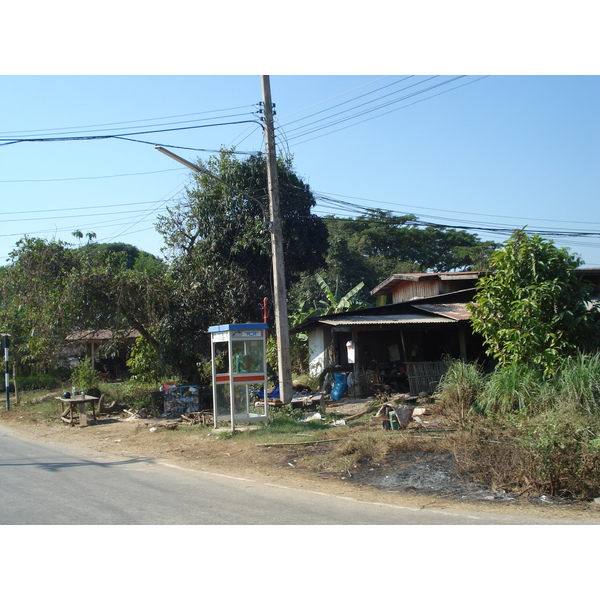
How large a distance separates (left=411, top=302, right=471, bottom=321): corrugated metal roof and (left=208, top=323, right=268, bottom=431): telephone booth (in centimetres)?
694

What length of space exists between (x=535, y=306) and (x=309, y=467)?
598cm

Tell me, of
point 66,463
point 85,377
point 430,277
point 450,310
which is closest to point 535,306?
point 450,310

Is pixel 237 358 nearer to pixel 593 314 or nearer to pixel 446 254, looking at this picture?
pixel 593 314

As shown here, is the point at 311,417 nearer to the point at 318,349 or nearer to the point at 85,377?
the point at 318,349

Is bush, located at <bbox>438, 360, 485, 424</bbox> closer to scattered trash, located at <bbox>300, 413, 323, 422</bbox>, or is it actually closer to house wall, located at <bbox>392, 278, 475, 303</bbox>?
scattered trash, located at <bbox>300, 413, 323, 422</bbox>

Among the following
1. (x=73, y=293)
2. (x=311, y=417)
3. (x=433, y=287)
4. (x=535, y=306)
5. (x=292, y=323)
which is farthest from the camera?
(x=292, y=323)

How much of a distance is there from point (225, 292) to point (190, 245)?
3.16m

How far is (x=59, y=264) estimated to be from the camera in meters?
18.3

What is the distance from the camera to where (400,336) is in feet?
69.8

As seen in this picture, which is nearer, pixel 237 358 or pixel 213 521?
pixel 213 521

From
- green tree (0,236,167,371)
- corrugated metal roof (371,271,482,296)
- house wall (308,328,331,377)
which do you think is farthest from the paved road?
corrugated metal roof (371,271,482,296)

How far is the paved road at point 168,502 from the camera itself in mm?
6391

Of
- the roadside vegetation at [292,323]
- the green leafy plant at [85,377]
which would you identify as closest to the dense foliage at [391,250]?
the roadside vegetation at [292,323]

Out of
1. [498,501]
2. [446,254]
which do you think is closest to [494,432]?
[498,501]
